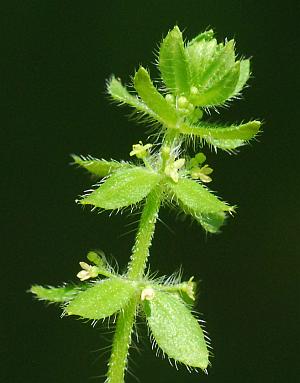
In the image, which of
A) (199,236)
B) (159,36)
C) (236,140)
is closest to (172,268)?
(199,236)

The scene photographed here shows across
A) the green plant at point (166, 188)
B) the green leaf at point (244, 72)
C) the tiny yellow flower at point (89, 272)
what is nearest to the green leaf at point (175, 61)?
the green plant at point (166, 188)

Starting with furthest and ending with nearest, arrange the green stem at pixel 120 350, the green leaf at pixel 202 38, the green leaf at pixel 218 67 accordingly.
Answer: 1. the green leaf at pixel 202 38
2. the green leaf at pixel 218 67
3. the green stem at pixel 120 350

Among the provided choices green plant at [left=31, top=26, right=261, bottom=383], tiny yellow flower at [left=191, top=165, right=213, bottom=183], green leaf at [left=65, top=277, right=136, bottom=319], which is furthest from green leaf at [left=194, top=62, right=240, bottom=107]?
green leaf at [left=65, top=277, right=136, bottom=319]

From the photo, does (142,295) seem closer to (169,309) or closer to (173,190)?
(169,309)

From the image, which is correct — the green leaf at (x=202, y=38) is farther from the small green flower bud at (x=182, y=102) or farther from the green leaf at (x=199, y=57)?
the small green flower bud at (x=182, y=102)

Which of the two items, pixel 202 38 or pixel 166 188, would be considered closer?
pixel 166 188

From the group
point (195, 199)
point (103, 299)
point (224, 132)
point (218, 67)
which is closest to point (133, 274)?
point (103, 299)

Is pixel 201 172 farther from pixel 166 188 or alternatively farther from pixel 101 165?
pixel 101 165
